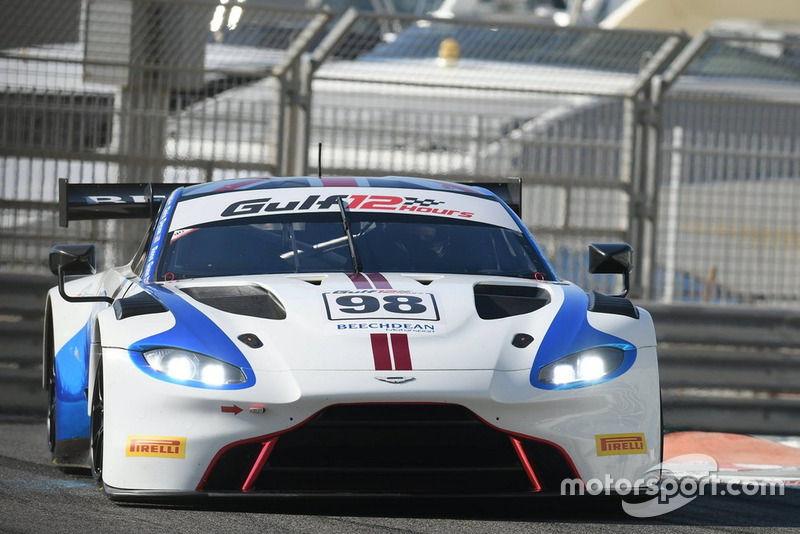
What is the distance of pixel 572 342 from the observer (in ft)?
16.5

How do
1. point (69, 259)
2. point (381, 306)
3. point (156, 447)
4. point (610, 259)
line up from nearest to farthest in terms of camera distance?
point (156, 447)
point (381, 306)
point (69, 259)
point (610, 259)

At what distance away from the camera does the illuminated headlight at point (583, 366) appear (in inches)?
192

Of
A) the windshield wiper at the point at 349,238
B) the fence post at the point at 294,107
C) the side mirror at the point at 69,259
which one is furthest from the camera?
the fence post at the point at 294,107

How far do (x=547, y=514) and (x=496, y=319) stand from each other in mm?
745

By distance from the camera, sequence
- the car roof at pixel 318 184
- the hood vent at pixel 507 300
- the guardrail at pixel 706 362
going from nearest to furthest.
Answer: the hood vent at pixel 507 300
the car roof at pixel 318 184
the guardrail at pixel 706 362

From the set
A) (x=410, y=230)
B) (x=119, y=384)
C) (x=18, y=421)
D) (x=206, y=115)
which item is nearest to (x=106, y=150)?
(x=206, y=115)

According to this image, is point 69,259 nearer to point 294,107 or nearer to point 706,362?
point 294,107

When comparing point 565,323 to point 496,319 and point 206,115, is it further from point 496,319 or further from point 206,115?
point 206,115

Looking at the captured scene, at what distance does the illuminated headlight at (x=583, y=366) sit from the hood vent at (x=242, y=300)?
93 centimetres

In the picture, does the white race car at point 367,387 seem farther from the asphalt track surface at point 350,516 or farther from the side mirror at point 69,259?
the side mirror at point 69,259

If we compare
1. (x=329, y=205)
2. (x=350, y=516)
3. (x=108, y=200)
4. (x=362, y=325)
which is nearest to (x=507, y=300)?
(x=362, y=325)

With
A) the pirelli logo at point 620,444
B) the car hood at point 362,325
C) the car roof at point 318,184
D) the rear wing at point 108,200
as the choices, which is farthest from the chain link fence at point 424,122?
the pirelli logo at point 620,444

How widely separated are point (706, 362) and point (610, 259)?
3.57 meters

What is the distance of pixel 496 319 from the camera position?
5.10m
